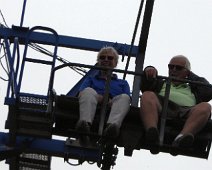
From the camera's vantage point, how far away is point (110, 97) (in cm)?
664

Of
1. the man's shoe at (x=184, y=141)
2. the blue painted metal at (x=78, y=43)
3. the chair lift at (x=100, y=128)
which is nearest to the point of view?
the man's shoe at (x=184, y=141)

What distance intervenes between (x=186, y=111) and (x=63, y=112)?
118cm

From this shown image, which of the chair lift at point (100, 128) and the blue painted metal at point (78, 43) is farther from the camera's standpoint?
the blue painted metal at point (78, 43)

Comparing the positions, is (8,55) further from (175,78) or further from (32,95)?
(175,78)

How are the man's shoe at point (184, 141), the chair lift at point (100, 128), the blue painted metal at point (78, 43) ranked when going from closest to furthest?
the man's shoe at point (184, 141) < the chair lift at point (100, 128) < the blue painted metal at point (78, 43)

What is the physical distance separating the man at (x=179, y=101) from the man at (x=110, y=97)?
0.73 ft

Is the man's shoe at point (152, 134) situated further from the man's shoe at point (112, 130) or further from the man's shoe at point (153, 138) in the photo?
the man's shoe at point (112, 130)

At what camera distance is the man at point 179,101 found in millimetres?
6086

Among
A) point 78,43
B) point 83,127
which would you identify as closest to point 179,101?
point 83,127

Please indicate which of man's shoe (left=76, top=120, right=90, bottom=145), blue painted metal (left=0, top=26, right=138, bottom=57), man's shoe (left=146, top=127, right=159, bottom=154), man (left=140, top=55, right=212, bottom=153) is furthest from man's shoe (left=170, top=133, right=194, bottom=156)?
blue painted metal (left=0, top=26, right=138, bottom=57)

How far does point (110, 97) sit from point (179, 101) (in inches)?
27.2

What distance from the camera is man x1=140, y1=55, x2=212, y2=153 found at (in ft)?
20.0

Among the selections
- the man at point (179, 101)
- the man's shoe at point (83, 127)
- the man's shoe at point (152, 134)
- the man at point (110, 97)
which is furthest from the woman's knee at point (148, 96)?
the man's shoe at point (83, 127)

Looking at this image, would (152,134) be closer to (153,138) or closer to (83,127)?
(153,138)
